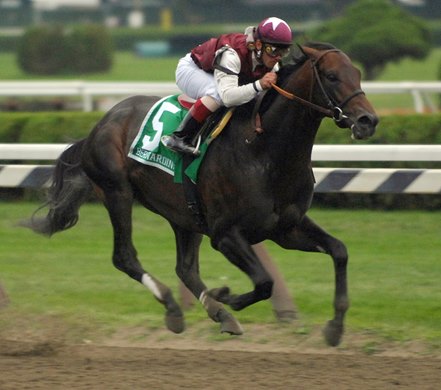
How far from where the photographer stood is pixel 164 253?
28.8ft

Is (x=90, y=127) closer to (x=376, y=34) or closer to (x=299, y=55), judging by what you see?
(x=299, y=55)

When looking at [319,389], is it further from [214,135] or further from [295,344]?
[214,135]

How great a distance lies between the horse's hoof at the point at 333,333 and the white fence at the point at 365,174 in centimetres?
128

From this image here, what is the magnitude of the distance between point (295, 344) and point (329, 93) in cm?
137

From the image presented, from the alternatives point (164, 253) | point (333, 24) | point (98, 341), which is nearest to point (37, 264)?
point (164, 253)

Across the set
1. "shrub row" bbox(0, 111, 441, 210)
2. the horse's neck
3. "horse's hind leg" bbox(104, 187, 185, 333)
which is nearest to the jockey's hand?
the horse's neck

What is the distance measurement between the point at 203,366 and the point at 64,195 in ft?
6.04

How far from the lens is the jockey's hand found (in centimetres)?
603

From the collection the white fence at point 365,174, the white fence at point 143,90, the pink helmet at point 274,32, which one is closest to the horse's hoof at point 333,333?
the white fence at point 365,174

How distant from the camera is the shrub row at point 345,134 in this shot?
9.91 m

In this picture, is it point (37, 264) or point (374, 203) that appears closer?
point (37, 264)

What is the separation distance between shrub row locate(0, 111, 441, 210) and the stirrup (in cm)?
323

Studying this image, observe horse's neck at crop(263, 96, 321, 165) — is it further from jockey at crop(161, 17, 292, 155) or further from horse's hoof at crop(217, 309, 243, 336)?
horse's hoof at crop(217, 309, 243, 336)

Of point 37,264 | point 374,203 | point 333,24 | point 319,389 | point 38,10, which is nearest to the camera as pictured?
point 319,389
